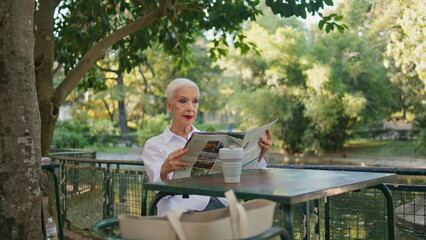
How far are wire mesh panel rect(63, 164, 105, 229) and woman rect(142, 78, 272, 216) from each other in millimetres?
2393


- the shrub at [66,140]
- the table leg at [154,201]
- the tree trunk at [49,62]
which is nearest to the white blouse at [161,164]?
the table leg at [154,201]

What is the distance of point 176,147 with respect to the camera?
3039mm

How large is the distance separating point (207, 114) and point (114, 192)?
54.7 meters

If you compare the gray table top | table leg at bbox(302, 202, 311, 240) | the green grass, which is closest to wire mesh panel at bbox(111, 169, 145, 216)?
table leg at bbox(302, 202, 311, 240)

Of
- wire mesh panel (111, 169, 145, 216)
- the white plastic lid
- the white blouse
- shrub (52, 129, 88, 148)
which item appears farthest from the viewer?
shrub (52, 129, 88, 148)

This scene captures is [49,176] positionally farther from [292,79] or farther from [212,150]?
[292,79]

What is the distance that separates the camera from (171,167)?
2545 millimetres

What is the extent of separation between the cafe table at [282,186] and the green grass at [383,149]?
23441 millimetres

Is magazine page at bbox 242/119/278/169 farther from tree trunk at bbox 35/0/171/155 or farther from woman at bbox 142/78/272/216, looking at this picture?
tree trunk at bbox 35/0/171/155

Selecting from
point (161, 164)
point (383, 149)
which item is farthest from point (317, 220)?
point (383, 149)

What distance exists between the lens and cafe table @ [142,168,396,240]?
1.78 m

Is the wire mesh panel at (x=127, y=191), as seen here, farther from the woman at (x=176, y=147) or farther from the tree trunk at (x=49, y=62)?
the tree trunk at (x=49, y=62)

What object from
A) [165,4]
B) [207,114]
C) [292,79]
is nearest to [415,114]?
[292,79]

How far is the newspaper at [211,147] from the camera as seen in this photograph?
240 centimetres
